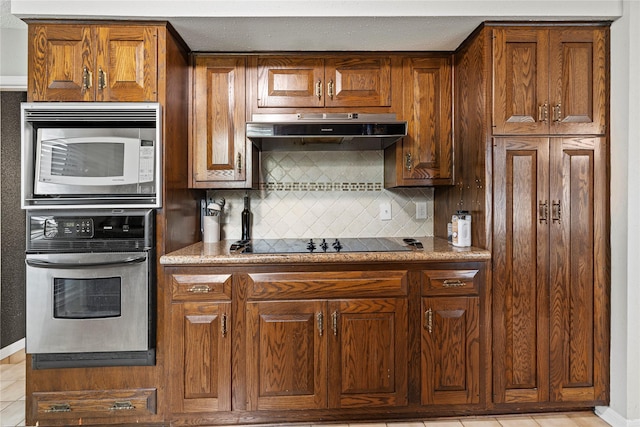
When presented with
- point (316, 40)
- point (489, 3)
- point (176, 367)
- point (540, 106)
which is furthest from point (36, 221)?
point (540, 106)

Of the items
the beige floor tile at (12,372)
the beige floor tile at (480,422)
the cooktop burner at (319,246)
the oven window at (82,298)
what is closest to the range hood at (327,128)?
the cooktop burner at (319,246)

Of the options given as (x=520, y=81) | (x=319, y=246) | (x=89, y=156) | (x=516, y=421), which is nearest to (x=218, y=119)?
(x=89, y=156)

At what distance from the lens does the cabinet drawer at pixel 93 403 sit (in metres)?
1.85

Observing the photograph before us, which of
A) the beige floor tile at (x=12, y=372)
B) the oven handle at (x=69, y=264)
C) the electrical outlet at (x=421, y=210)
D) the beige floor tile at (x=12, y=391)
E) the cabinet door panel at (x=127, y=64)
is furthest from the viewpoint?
the electrical outlet at (x=421, y=210)

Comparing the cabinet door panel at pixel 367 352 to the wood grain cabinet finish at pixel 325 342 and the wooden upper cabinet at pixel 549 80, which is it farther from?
the wooden upper cabinet at pixel 549 80

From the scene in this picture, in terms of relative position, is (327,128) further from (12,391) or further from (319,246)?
(12,391)

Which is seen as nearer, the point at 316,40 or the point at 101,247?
the point at 101,247

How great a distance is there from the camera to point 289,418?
1.92 metres

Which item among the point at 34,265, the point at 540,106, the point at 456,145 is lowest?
the point at 34,265

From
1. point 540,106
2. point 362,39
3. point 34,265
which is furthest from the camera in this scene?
point 362,39

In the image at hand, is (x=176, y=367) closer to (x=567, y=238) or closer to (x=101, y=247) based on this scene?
(x=101, y=247)

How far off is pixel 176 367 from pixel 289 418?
2.09 ft

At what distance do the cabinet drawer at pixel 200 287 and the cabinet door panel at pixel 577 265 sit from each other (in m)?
1.73

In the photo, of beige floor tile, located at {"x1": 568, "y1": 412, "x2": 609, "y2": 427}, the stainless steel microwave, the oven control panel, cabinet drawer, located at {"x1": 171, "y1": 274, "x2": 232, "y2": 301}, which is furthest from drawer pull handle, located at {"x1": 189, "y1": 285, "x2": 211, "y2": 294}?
beige floor tile, located at {"x1": 568, "y1": 412, "x2": 609, "y2": 427}
